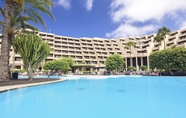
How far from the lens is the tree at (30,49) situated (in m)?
18.1

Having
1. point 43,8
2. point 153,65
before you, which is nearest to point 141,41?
point 153,65

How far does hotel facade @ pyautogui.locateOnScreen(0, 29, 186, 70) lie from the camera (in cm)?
7144

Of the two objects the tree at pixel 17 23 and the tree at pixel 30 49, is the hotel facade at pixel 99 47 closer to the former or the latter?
the tree at pixel 17 23

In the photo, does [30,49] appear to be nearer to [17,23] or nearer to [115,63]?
[17,23]

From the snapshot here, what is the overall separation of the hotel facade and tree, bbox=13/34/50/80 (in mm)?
50100

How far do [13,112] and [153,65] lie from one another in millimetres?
39297

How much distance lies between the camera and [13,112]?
6.44 m

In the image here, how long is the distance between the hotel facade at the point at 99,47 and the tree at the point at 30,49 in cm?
5010

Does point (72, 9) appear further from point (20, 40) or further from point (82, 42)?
point (82, 42)

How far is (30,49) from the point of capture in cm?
1820

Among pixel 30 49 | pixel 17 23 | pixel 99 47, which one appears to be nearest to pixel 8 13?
pixel 17 23

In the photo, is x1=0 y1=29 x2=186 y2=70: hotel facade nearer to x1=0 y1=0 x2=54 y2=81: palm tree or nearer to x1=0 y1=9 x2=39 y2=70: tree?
x1=0 y1=9 x2=39 y2=70: tree

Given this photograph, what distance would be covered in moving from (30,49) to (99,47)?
67524 millimetres

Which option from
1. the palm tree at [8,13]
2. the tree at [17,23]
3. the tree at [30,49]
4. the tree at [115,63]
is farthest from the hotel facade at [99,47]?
the palm tree at [8,13]
